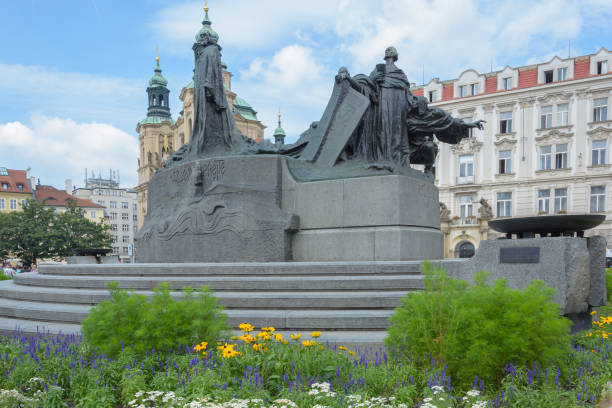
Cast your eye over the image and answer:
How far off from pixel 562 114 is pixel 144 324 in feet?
145

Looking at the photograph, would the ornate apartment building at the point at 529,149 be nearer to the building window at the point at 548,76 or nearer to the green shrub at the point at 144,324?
the building window at the point at 548,76

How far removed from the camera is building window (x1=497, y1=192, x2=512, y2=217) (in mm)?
43000

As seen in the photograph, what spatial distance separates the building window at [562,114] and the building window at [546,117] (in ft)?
2.06

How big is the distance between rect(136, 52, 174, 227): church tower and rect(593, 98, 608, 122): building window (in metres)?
58.6

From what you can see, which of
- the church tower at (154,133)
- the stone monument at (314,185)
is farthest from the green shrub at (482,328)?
the church tower at (154,133)

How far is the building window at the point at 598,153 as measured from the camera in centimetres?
3944

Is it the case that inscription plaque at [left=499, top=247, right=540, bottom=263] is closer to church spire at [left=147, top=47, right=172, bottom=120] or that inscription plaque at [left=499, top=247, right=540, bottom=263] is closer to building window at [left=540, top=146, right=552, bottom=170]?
building window at [left=540, top=146, right=552, bottom=170]

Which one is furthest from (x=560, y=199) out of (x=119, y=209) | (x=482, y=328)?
(x=119, y=209)

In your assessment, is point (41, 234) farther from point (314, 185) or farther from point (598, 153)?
point (598, 153)

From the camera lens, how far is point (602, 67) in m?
40.1

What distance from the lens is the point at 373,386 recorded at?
444 centimetres

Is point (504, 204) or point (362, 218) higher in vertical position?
point (504, 204)

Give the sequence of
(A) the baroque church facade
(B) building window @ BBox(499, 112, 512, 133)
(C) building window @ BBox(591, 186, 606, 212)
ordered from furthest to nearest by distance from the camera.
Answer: (A) the baroque church facade
(B) building window @ BBox(499, 112, 512, 133)
(C) building window @ BBox(591, 186, 606, 212)

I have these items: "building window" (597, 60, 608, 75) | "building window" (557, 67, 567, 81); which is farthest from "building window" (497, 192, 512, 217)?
"building window" (597, 60, 608, 75)
